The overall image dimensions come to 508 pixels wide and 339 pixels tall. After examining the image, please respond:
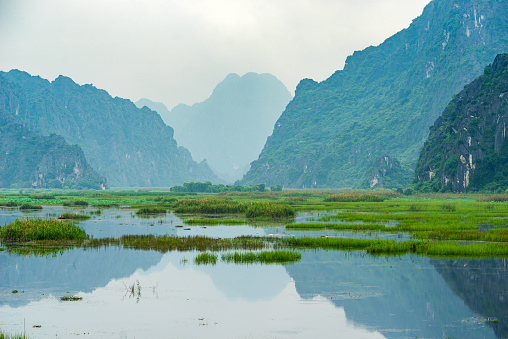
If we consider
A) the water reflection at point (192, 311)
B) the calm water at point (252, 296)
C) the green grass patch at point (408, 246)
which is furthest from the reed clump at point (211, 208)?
the water reflection at point (192, 311)

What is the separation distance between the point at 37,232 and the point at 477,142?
98.4 meters

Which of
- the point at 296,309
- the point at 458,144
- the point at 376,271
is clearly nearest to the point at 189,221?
the point at 376,271

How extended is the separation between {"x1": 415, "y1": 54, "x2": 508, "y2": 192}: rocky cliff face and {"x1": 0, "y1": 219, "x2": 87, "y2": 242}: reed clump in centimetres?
8640

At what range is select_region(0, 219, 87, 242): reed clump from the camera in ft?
130

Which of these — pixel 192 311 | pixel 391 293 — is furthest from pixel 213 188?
pixel 192 311

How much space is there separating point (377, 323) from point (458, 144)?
4291 inches

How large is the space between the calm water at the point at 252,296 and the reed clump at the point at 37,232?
611cm

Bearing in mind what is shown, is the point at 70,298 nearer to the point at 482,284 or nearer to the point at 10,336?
the point at 10,336

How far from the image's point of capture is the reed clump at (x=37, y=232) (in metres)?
39.6

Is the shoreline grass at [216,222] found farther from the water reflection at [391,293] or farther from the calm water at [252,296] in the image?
the water reflection at [391,293]

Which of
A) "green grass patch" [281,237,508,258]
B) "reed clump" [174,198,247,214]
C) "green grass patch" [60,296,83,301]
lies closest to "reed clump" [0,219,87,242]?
"green grass patch" [281,237,508,258]

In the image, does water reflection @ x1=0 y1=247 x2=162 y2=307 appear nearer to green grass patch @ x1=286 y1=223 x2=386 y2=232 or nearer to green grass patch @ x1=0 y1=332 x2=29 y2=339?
green grass patch @ x1=0 y1=332 x2=29 y2=339

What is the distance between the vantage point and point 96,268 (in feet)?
102

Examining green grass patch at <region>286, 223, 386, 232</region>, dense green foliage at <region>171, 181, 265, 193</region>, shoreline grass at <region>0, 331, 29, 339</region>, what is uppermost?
dense green foliage at <region>171, 181, 265, 193</region>
